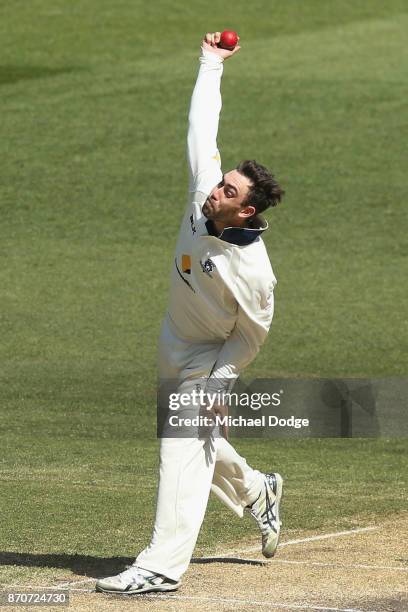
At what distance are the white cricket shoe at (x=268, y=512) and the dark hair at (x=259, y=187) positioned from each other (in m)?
1.78

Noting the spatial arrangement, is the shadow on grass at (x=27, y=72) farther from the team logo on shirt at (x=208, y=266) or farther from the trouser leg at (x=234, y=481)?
the team logo on shirt at (x=208, y=266)

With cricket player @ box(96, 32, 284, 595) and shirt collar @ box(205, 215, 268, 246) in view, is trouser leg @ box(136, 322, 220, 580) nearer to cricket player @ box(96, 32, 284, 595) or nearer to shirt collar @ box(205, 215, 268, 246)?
cricket player @ box(96, 32, 284, 595)

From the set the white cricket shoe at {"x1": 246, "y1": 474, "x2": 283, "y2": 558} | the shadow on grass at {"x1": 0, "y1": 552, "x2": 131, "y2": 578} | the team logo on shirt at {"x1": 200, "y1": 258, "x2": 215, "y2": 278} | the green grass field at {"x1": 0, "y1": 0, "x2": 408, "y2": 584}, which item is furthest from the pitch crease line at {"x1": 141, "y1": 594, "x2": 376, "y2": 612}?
the team logo on shirt at {"x1": 200, "y1": 258, "x2": 215, "y2": 278}

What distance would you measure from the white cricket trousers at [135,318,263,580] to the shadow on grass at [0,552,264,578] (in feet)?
1.56

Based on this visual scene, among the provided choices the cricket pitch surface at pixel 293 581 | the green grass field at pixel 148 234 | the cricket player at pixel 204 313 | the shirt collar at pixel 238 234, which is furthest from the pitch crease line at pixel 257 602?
the shirt collar at pixel 238 234

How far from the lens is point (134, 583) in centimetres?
684

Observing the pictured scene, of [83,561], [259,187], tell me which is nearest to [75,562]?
[83,561]

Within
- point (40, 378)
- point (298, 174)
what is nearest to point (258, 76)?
point (298, 174)

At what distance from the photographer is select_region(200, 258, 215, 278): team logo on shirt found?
6.95 m

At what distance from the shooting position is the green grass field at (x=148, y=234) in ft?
34.1

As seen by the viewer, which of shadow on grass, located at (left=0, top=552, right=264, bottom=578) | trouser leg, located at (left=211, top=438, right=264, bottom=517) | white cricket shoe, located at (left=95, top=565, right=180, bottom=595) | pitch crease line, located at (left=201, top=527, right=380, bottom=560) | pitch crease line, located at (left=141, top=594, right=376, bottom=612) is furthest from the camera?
pitch crease line, located at (left=201, top=527, right=380, bottom=560)

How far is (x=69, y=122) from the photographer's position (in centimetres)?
2881

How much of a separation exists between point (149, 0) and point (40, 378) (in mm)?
24462

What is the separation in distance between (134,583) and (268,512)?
121 cm
